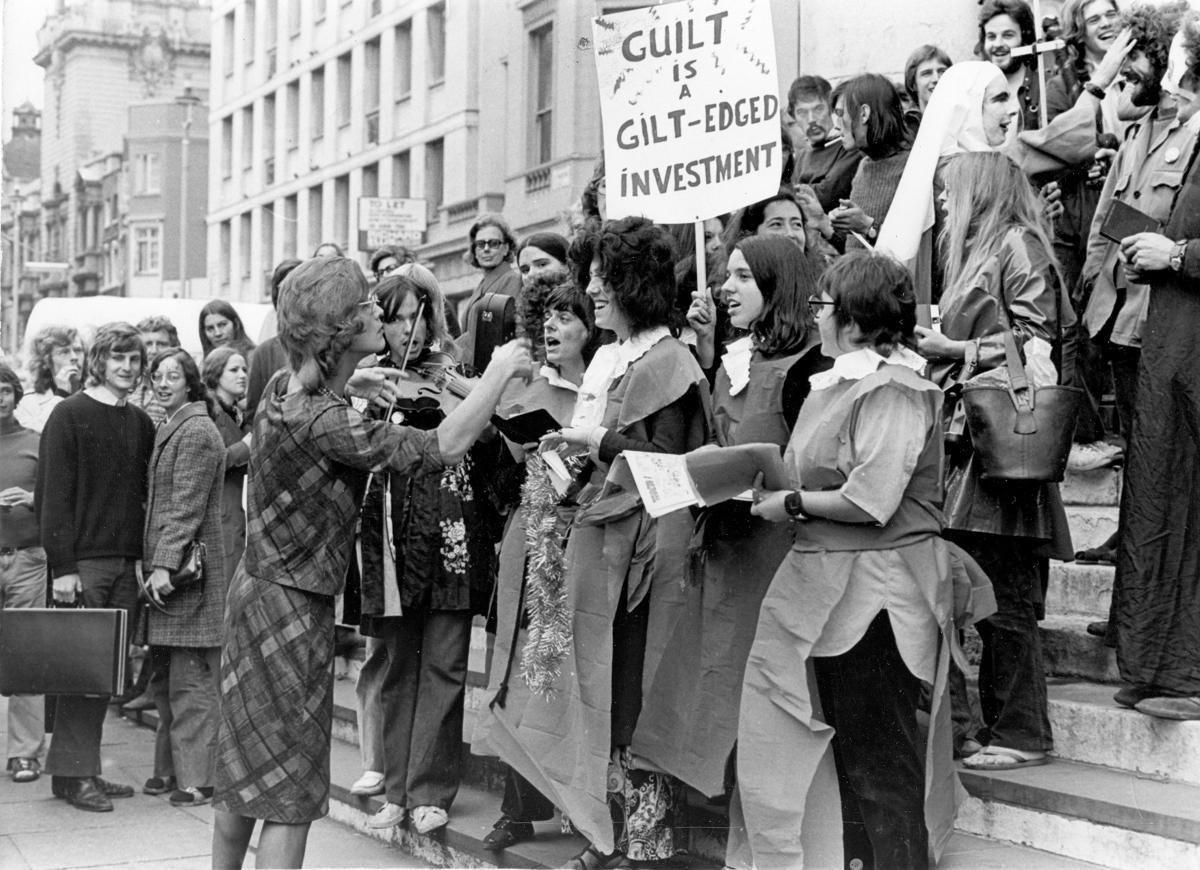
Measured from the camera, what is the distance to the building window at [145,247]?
62625mm

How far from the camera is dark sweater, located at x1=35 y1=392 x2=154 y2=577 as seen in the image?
7266 millimetres

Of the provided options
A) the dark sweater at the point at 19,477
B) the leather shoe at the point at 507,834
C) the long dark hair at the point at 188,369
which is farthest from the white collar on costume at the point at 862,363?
the dark sweater at the point at 19,477

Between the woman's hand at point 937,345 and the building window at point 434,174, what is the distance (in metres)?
20.6

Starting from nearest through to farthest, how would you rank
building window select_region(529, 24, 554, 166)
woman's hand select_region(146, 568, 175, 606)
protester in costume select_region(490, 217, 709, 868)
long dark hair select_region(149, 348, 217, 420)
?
protester in costume select_region(490, 217, 709, 868) → woman's hand select_region(146, 568, 175, 606) → long dark hair select_region(149, 348, 217, 420) → building window select_region(529, 24, 554, 166)

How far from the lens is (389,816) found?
5.74 m

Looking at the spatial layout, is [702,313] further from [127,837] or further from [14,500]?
[14,500]

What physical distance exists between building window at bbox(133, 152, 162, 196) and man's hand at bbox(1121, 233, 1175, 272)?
189 feet

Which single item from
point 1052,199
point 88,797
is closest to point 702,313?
point 1052,199

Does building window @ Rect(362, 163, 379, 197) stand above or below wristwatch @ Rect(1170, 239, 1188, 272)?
above

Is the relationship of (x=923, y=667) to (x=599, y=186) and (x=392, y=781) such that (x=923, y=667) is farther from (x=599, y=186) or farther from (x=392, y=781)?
(x=599, y=186)

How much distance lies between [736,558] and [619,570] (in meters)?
0.37

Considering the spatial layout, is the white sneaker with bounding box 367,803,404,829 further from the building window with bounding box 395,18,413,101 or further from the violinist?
the building window with bounding box 395,18,413,101

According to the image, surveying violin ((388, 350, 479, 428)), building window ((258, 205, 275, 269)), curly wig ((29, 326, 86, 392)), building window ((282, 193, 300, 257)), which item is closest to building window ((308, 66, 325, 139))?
building window ((282, 193, 300, 257))

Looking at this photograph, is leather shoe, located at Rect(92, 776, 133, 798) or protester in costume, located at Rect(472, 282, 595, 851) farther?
leather shoe, located at Rect(92, 776, 133, 798)
